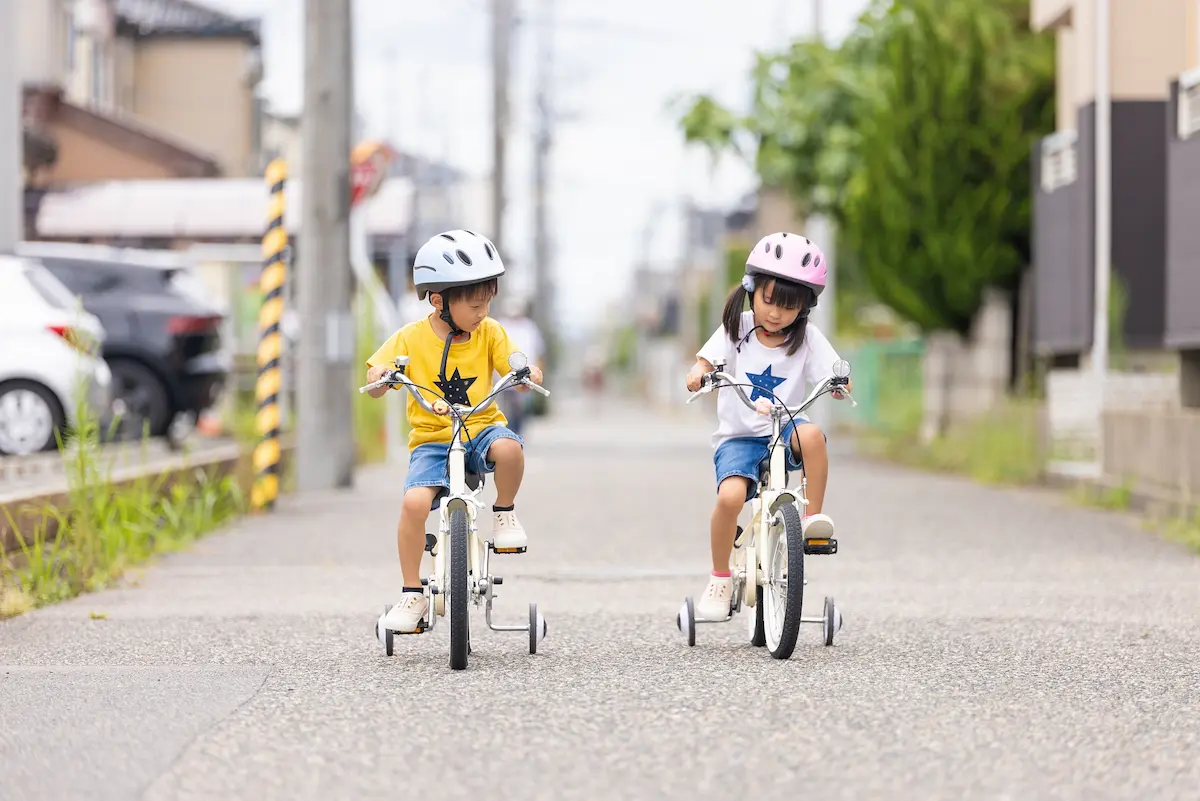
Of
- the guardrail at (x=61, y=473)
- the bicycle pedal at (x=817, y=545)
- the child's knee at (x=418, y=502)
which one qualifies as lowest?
the guardrail at (x=61, y=473)

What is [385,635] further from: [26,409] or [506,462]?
[26,409]

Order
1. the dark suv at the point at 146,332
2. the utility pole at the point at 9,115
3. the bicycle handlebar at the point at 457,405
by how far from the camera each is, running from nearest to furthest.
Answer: the bicycle handlebar at the point at 457,405 → the utility pole at the point at 9,115 → the dark suv at the point at 146,332

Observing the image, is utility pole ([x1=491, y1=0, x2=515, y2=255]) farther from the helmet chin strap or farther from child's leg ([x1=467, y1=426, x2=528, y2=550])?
child's leg ([x1=467, y1=426, x2=528, y2=550])

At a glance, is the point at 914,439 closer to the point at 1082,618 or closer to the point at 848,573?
the point at 848,573

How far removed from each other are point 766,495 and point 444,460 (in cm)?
110

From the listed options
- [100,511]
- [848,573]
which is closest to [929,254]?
[848,573]

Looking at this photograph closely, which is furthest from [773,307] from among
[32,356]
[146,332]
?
[146,332]

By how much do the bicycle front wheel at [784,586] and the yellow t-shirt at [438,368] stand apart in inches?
40.0

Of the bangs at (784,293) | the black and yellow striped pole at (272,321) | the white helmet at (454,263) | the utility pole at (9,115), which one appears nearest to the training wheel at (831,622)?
the bangs at (784,293)

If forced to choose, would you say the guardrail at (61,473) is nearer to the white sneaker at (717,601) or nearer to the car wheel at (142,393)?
the car wheel at (142,393)

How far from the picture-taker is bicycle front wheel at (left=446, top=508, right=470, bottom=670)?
6441mm

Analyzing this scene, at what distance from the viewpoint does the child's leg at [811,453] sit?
7.07 m

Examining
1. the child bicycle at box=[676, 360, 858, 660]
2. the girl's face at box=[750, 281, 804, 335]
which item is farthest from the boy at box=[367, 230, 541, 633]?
the girl's face at box=[750, 281, 804, 335]

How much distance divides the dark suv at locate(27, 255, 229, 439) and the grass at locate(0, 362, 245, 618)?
20.7 feet
